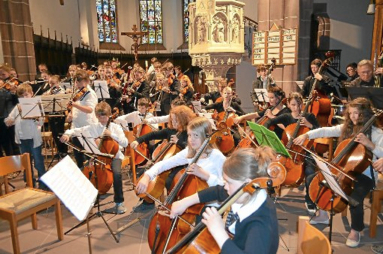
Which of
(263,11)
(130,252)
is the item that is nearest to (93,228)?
(130,252)

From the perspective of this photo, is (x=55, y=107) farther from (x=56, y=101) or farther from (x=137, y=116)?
(x=137, y=116)

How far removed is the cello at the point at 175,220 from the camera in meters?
2.43

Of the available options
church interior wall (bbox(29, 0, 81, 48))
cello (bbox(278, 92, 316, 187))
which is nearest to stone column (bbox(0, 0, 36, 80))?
church interior wall (bbox(29, 0, 81, 48))

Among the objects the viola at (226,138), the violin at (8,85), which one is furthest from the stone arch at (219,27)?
the violin at (8,85)

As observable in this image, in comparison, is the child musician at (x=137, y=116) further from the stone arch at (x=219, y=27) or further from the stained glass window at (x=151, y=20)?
the stained glass window at (x=151, y=20)

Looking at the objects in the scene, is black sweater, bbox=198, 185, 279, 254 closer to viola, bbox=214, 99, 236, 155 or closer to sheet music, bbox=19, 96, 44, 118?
viola, bbox=214, 99, 236, 155

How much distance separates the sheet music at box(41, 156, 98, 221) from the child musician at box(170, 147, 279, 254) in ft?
3.22

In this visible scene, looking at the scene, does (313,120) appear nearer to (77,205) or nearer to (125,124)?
(125,124)

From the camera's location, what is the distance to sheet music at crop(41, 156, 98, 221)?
6.76ft

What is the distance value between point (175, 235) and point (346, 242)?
1.82 m

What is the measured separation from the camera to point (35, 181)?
190 inches

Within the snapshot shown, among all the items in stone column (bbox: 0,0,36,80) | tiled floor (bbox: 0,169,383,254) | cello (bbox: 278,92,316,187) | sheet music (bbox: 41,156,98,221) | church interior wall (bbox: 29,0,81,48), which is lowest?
tiled floor (bbox: 0,169,383,254)

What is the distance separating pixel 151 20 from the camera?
654 inches

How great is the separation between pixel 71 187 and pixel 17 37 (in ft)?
21.2
